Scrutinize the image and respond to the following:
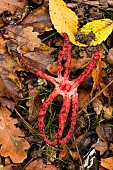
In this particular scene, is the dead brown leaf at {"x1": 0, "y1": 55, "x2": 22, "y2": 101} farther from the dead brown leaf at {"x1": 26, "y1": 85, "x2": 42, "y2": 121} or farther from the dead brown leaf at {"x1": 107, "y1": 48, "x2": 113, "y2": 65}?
the dead brown leaf at {"x1": 107, "y1": 48, "x2": 113, "y2": 65}

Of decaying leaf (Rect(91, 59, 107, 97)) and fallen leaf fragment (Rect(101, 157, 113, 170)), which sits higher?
decaying leaf (Rect(91, 59, 107, 97))

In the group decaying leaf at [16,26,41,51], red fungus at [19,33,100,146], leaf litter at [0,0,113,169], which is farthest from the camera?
decaying leaf at [16,26,41,51]

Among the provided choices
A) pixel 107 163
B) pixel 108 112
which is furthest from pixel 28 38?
pixel 107 163

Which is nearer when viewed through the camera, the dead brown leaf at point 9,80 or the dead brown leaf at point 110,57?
the dead brown leaf at point 9,80

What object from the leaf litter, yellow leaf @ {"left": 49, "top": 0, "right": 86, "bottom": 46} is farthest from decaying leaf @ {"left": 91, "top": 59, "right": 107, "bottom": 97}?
yellow leaf @ {"left": 49, "top": 0, "right": 86, "bottom": 46}

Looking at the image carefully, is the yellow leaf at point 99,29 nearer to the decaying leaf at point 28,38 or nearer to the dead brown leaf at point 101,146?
the decaying leaf at point 28,38

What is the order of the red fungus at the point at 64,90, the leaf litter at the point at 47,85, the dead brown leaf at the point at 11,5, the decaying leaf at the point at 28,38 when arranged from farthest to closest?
the dead brown leaf at the point at 11,5 < the decaying leaf at the point at 28,38 < the leaf litter at the point at 47,85 < the red fungus at the point at 64,90

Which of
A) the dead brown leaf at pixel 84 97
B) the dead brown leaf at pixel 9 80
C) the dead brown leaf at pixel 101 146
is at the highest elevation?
the dead brown leaf at pixel 9 80

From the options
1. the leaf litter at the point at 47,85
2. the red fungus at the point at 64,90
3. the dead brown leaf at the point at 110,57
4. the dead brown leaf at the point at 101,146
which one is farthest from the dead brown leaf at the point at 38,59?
the dead brown leaf at the point at 101,146
